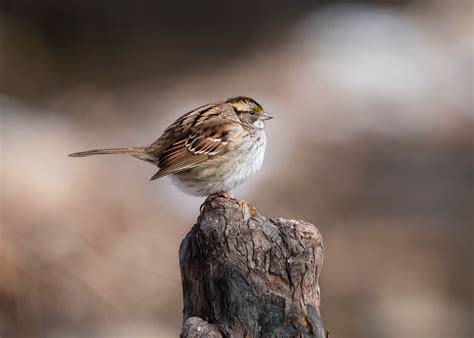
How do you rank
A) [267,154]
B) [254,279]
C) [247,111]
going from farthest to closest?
[267,154] < [247,111] < [254,279]

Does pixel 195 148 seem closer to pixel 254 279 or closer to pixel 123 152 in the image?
pixel 123 152

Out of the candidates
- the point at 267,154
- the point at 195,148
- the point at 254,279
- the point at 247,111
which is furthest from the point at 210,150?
the point at 267,154

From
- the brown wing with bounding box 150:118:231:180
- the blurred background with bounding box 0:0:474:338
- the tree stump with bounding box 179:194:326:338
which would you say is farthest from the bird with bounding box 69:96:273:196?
the blurred background with bounding box 0:0:474:338

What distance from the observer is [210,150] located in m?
5.45

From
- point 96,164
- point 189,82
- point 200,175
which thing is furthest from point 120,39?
point 200,175

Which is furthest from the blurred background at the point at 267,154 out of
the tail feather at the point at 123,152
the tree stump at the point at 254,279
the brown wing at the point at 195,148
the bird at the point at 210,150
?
the tree stump at the point at 254,279

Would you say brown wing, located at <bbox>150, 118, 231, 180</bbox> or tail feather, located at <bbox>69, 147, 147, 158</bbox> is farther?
tail feather, located at <bbox>69, 147, 147, 158</bbox>

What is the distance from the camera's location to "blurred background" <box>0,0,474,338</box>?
8.27 m

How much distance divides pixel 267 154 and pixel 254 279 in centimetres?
760

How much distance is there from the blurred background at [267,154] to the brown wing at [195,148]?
9.68 ft

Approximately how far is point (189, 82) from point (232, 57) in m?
1.21

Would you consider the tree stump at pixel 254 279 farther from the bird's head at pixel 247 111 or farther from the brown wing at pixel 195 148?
the bird's head at pixel 247 111

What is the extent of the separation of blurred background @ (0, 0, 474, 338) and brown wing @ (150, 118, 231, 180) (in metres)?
2.95

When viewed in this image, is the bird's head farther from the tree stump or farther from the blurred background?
the blurred background
